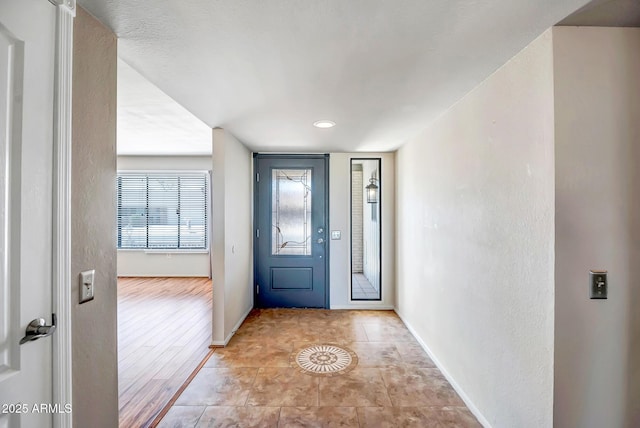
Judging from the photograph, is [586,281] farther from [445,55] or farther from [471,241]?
[445,55]

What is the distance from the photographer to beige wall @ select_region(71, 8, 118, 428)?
3.89 ft

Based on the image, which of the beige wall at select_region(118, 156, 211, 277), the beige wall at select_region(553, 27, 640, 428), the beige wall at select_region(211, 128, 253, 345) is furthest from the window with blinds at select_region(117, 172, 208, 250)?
the beige wall at select_region(553, 27, 640, 428)

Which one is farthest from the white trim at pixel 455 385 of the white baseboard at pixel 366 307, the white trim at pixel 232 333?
the white trim at pixel 232 333

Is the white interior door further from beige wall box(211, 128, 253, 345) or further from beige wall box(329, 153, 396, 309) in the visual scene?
beige wall box(329, 153, 396, 309)

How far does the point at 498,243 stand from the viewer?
1.72m

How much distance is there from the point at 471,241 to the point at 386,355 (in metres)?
1.44

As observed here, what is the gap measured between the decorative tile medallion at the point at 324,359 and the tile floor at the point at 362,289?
147 cm

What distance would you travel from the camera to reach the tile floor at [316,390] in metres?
1.92

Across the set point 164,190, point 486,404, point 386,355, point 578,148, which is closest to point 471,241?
point 578,148

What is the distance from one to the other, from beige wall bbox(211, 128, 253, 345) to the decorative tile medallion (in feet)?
2.74

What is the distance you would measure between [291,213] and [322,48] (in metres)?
2.88

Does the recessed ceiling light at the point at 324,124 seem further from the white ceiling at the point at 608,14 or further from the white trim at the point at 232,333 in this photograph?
the white trim at the point at 232,333

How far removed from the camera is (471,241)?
80.4 inches

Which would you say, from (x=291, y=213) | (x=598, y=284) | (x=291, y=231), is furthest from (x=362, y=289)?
(x=598, y=284)
